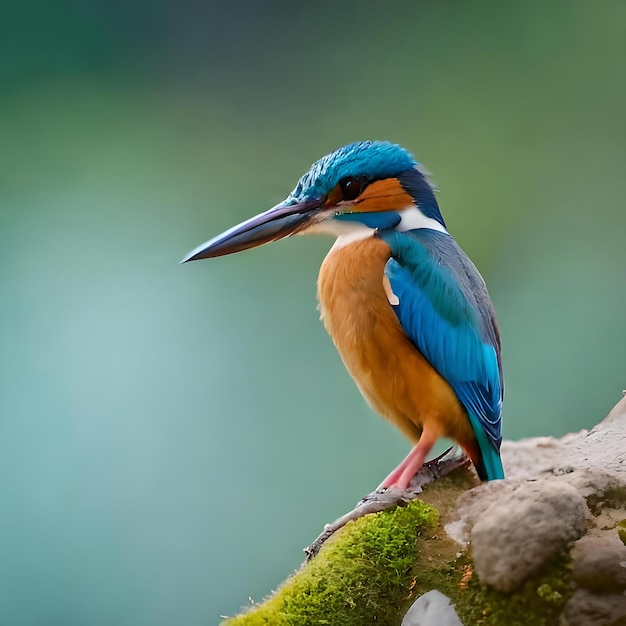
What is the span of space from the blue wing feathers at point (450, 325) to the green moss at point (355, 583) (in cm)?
24

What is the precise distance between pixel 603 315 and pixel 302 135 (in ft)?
3.85

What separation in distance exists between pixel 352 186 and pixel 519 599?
0.72 m

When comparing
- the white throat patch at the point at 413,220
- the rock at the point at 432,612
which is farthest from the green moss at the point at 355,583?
the white throat patch at the point at 413,220

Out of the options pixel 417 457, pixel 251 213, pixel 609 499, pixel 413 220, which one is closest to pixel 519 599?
pixel 609 499

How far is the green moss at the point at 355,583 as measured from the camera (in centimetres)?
102

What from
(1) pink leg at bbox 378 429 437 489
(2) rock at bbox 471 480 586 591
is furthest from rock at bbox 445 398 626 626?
(1) pink leg at bbox 378 429 437 489

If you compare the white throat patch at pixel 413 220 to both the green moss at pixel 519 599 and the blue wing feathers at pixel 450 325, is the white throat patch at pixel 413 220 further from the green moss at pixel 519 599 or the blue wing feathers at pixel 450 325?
the green moss at pixel 519 599

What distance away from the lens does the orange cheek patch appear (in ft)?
4.31

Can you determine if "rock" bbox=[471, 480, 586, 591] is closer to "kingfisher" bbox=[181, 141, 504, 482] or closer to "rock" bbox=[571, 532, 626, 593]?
"rock" bbox=[571, 532, 626, 593]

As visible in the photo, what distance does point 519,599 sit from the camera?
0.92 meters

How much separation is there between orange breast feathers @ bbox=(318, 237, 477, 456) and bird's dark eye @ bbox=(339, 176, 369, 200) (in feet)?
0.28

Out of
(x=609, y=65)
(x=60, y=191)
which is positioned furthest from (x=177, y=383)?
(x=609, y=65)

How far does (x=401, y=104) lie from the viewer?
259 centimetres

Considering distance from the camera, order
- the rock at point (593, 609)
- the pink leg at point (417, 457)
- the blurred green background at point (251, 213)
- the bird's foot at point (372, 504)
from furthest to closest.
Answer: the blurred green background at point (251, 213)
the pink leg at point (417, 457)
the bird's foot at point (372, 504)
the rock at point (593, 609)
